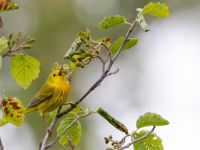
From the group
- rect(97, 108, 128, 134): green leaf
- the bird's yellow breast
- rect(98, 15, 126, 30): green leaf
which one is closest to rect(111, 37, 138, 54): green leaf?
rect(98, 15, 126, 30): green leaf

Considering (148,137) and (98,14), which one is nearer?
(148,137)

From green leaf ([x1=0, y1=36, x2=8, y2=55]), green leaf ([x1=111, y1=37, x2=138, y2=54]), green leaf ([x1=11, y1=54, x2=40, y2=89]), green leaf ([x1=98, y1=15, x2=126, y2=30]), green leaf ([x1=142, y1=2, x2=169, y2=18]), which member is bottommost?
green leaf ([x1=11, y1=54, x2=40, y2=89])

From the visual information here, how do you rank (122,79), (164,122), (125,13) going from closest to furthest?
(164,122) < (125,13) < (122,79)

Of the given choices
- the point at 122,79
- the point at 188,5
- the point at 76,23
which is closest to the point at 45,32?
the point at 76,23

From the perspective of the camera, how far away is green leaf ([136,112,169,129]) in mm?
3172

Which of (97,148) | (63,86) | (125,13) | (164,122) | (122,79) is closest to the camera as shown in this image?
(164,122)

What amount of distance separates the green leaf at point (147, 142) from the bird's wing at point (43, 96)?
2.08 meters

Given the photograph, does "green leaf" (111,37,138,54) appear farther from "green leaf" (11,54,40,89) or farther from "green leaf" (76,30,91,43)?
"green leaf" (11,54,40,89)

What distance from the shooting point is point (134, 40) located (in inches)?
129

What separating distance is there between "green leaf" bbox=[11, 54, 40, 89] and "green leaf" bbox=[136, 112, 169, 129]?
52cm

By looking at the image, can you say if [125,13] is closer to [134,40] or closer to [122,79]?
[122,79]

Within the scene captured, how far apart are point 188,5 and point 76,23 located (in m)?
2.20

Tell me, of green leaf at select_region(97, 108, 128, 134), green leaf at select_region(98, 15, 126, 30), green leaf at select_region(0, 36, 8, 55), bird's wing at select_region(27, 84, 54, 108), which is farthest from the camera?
bird's wing at select_region(27, 84, 54, 108)

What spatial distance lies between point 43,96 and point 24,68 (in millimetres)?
2175
